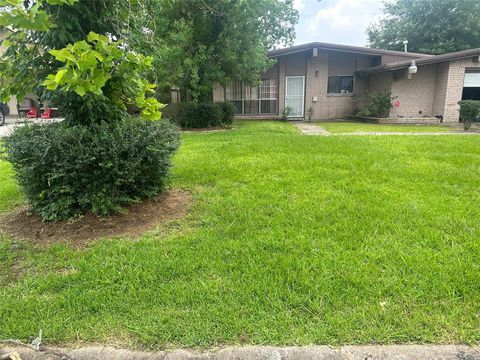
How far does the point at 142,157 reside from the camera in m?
3.68

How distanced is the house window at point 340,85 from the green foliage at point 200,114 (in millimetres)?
6534

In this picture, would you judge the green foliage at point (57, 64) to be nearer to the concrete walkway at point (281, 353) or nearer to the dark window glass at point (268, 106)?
the concrete walkway at point (281, 353)

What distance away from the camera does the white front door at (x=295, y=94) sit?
16.4 metres

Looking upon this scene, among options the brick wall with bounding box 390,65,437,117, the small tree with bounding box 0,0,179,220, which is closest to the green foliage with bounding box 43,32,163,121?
the small tree with bounding box 0,0,179,220

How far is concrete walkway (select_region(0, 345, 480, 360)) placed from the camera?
184 centimetres

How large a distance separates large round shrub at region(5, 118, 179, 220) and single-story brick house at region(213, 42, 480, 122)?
41.2 feet

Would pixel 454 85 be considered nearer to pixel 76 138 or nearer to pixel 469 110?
pixel 469 110

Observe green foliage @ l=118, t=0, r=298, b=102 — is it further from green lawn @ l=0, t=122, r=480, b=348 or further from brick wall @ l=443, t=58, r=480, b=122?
brick wall @ l=443, t=58, r=480, b=122

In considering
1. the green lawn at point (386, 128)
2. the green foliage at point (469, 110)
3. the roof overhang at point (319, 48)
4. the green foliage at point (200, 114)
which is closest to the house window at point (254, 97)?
the roof overhang at point (319, 48)

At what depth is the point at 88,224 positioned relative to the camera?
352cm

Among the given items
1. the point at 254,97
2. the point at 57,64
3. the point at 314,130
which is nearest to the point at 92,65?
the point at 57,64

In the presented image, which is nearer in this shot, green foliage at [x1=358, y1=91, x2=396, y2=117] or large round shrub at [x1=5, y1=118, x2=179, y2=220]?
large round shrub at [x1=5, y1=118, x2=179, y2=220]

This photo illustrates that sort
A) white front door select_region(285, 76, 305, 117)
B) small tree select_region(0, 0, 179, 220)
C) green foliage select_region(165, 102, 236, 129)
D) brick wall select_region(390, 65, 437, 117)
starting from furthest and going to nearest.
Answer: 1. white front door select_region(285, 76, 305, 117)
2. brick wall select_region(390, 65, 437, 117)
3. green foliage select_region(165, 102, 236, 129)
4. small tree select_region(0, 0, 179, 220)

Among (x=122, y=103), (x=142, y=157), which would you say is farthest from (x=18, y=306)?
(x=122, y=103)
